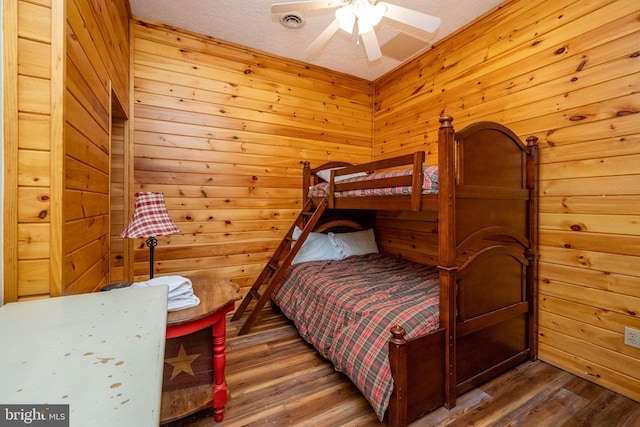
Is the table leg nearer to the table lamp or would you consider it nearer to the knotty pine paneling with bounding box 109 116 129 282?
the table lamp

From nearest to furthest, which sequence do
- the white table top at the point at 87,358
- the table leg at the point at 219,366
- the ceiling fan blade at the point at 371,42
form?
the white table top at the point at 87,358 < the table leg at the point at 219,366 < the ceiling fan blade at the point at 371,42

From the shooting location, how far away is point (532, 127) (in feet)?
6.66

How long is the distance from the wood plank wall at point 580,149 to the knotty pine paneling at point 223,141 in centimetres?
177

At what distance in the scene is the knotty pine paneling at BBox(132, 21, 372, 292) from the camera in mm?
2455

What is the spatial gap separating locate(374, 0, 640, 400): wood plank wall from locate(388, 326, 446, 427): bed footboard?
104 centimetres

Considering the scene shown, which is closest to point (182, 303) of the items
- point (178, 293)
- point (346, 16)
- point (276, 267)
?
point (178, 293)

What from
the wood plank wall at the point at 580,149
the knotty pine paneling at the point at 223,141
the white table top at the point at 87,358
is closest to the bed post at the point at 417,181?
the wood plank wall at the point at 580,149

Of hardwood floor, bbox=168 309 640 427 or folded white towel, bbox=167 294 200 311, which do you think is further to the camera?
hardwood floor, bbox=168 309 640 427

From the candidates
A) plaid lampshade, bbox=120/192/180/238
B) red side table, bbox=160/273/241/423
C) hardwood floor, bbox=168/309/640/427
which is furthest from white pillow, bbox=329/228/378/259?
plaid lampshade, bbox=120/192/180/238

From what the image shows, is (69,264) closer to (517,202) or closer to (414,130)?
(517,202)

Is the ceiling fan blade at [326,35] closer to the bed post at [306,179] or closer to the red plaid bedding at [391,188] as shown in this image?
the red plaid bedding at [391,188]

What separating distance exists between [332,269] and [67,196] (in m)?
1.91

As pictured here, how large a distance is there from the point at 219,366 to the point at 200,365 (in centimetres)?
12

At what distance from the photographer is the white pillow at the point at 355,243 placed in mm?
2988
